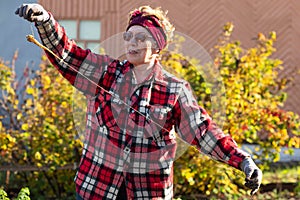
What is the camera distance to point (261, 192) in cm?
651

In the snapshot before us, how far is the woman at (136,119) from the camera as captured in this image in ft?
9.36

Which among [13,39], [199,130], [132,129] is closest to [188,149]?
[199,130]

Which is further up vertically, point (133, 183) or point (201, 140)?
point (201, 140)

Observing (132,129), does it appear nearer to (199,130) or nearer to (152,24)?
(199,130)

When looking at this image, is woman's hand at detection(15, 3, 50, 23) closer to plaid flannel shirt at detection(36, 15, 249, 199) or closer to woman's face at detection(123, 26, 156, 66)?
plaid flannel shirt at detection(36, 15, 249, 199)

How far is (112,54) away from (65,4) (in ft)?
21.2

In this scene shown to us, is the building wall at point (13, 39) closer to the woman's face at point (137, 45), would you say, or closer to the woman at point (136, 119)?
the woman at point (136, 119)

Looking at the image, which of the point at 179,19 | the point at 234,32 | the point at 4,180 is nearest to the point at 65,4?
the point at 179,19

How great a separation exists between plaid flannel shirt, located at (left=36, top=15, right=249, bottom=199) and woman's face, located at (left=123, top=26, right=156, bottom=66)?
7 cm

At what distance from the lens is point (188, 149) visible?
17.9 ft

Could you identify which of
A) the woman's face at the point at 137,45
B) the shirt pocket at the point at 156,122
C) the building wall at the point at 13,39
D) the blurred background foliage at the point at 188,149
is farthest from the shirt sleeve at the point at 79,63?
the building wall at the point at 13,39

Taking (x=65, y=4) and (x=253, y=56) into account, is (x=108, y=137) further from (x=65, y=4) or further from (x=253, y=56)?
(x=65, y=4)

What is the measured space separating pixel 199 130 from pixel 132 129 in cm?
29

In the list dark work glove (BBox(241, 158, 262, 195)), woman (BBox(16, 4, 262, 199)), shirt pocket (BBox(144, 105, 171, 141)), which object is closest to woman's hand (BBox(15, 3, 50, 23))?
woman (BBox(16, 4, 262, 199))
